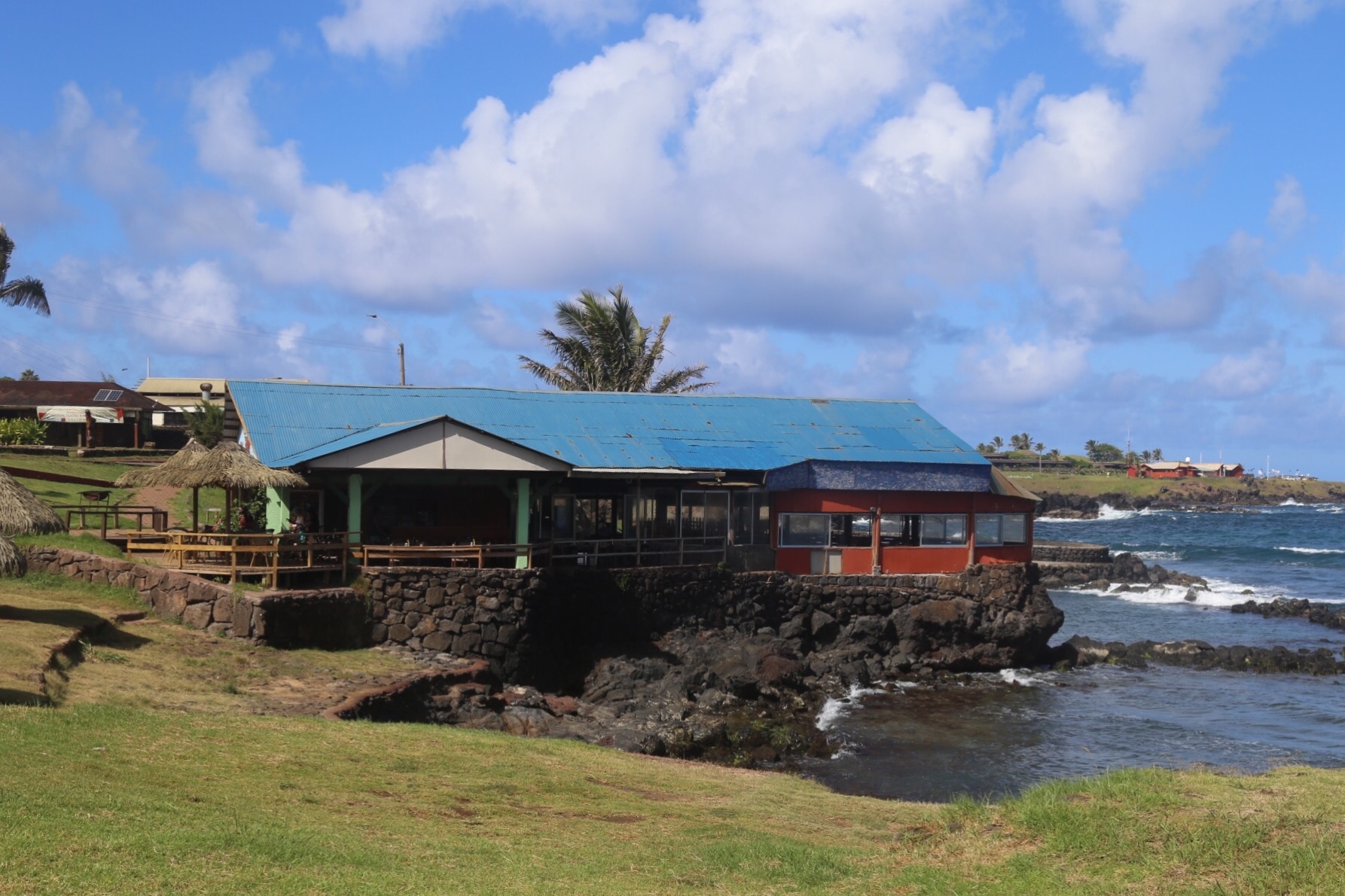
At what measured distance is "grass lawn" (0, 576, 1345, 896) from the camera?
10.0 metres

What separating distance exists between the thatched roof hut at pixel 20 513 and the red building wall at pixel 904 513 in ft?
63.7

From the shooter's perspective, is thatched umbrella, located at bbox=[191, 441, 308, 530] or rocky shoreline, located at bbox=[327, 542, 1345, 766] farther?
thatched umbrella, located at bbox=[191, 441, 308, 530]

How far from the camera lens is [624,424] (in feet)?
115

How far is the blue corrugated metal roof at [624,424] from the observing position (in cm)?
3095

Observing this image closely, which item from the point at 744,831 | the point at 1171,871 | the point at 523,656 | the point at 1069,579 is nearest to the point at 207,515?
the point at 523,656

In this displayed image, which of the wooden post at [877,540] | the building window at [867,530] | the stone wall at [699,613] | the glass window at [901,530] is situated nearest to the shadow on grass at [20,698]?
the stone wall at [699,613]

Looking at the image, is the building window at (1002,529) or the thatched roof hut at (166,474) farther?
the building window at (1002,529)

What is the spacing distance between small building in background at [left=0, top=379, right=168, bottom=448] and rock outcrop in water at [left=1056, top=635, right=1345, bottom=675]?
3748 centimetres

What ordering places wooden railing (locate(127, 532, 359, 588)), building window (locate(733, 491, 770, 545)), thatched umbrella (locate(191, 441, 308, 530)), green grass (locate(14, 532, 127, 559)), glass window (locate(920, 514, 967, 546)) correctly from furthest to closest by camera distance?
1. glass window (locate(920, 514, 967, 546))
2. building window (locate(733, 491, 770, 545))
3. green grass (locate(14, 532, 127, 559))
4. thatched umbrella (locate(191, 441, 308, 530))
5. wooden railing (locate(127, 532, 359, 588))

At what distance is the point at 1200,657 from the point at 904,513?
35.1 ft

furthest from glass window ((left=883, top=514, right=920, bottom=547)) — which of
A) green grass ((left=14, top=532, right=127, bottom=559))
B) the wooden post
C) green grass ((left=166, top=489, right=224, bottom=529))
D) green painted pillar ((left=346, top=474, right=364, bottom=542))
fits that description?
green grass ((left=14, top=532, right=127, bottom=559))

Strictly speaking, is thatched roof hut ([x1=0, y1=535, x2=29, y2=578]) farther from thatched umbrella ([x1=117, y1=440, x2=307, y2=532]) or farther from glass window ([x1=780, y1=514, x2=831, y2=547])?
glass window ([x1=780, y1=514, x2=831, y2=547])

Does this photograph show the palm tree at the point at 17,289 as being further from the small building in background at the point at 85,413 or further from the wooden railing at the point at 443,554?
the wooden railing at the point at 443,554

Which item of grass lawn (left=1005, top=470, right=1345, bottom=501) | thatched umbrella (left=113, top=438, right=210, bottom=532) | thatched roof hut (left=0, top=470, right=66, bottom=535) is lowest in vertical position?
thatched roof hut (left=0, top=470, right=66, bottom=535)
